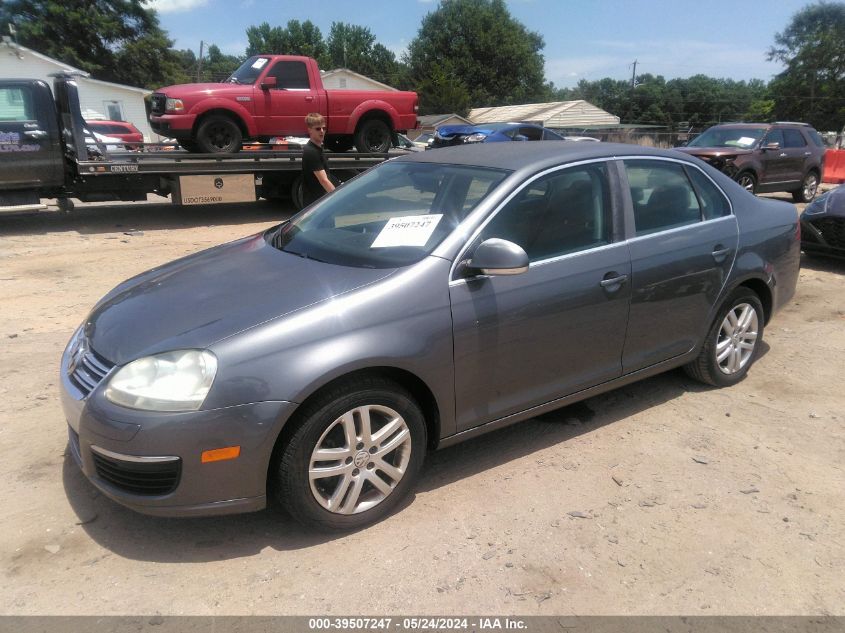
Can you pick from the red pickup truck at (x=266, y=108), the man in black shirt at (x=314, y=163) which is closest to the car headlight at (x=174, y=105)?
the red pickup truck at (x=266, y=108)

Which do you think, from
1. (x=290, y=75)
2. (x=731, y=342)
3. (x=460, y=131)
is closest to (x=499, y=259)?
(x=731, y=342)

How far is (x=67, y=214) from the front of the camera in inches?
463

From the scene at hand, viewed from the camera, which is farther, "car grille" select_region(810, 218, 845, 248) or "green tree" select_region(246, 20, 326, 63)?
"green tree" select_region(246, 20, 326, 63)

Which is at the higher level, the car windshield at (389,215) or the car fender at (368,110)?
the car fender at (368,110)

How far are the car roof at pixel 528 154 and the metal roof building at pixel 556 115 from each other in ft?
150

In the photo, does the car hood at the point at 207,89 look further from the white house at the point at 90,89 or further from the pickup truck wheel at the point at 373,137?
the white house at the point at 90,89

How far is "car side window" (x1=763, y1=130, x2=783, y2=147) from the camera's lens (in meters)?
13.3

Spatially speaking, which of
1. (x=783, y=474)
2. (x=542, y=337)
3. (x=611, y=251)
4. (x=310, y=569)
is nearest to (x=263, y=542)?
(x=310, y=569)

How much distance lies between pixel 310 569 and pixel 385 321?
3.47 ft

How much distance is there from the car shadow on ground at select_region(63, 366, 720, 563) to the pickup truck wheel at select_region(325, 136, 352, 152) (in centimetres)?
1006

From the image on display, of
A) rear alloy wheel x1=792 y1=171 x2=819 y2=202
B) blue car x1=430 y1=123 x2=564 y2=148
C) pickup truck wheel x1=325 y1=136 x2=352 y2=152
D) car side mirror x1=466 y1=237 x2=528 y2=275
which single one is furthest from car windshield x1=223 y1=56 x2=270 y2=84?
rear alloy wheel x1=792 y1=171 x2=819 y2=202

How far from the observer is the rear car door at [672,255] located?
12.1 feet

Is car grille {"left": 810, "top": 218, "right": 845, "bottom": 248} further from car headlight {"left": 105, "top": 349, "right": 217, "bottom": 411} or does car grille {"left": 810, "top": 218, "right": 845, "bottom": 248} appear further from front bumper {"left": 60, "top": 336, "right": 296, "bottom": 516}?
car headlight {"left": 105, "top": 349, "right": 217, "bottom": 411}

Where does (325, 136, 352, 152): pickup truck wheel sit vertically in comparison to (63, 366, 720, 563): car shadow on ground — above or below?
above
